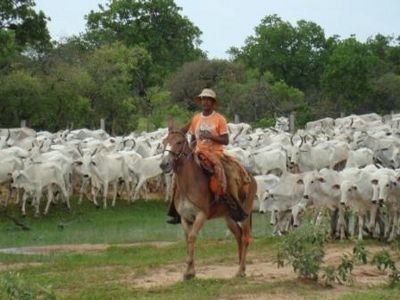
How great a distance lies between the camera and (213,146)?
1173 cm

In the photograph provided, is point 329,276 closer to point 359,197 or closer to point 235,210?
point 235,210

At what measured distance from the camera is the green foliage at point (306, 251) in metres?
10.8

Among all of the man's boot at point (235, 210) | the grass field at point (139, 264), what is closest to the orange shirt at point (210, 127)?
the man's boot at point (235, 210)

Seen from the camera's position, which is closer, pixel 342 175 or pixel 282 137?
pixel 342 175

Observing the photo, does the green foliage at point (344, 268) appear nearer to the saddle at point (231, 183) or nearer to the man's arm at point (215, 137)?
the saddle at point (231, 183)

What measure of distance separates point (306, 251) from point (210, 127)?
211cm

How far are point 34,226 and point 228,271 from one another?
351 inches

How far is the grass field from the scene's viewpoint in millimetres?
10312

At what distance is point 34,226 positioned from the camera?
20.6 metres

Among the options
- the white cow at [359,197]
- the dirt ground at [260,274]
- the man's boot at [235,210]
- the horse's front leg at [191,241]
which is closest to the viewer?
the dirt ground at [260,274]

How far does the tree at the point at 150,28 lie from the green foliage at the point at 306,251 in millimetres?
48734

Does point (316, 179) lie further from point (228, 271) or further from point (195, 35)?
point (195, 35)

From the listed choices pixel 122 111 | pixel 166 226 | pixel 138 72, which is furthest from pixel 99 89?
pixel 166 226

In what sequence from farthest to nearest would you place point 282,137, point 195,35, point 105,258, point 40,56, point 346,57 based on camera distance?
1. point 195,35
2. point 346,57
3. point 40,56
4. point 282,137
5. point 105,258
